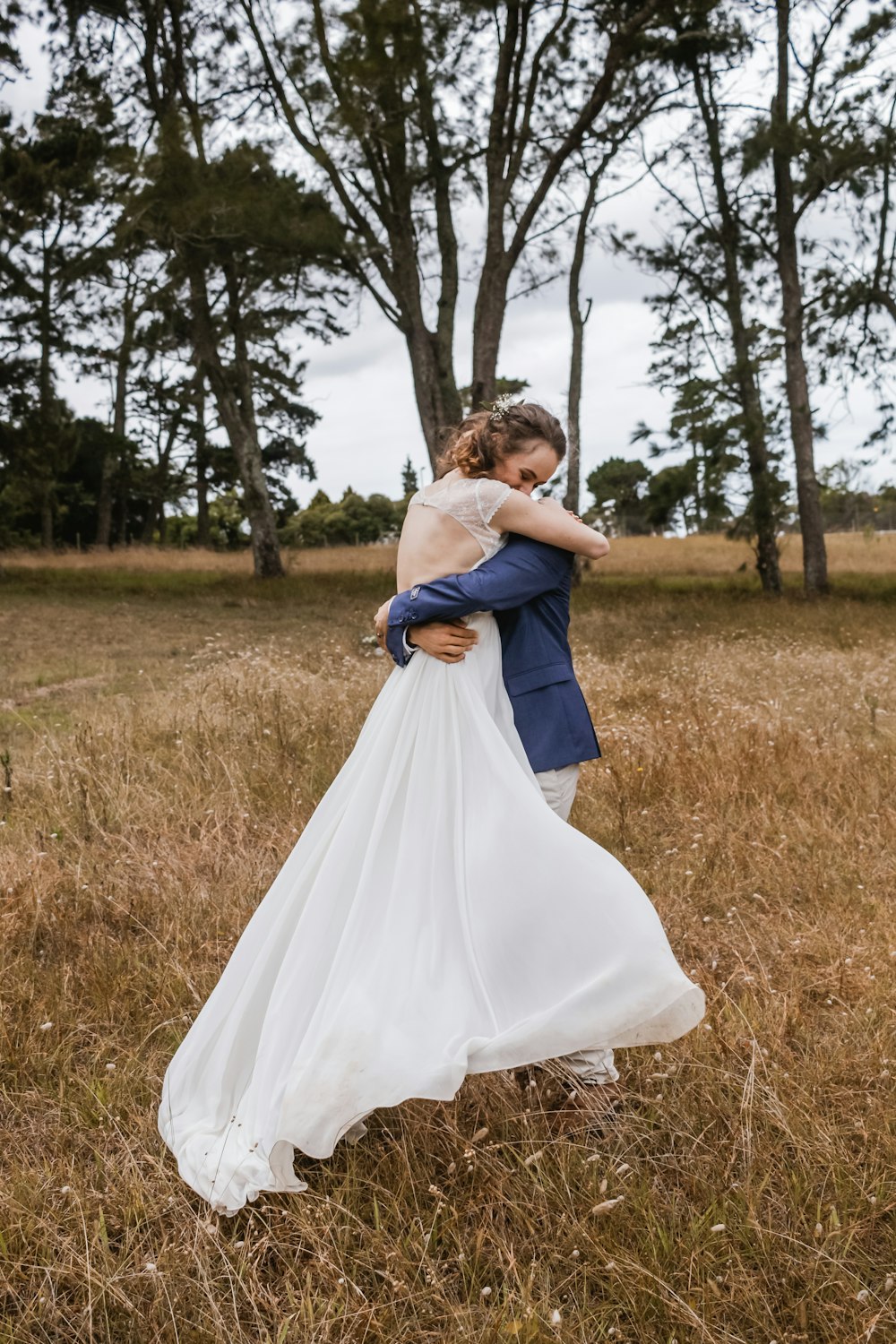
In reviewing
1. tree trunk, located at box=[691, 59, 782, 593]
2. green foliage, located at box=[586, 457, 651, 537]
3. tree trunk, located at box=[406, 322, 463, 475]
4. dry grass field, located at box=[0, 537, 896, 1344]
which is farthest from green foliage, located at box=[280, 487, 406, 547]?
dry grass field, located at box=[0, 537, 896, 1344]

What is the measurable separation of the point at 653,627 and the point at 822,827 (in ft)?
31.5

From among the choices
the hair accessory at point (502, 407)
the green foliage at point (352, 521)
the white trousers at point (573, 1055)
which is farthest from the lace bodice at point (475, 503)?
the green foliage at point (352, 521)

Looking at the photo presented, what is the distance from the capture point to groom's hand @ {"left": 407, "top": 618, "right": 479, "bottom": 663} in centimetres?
293

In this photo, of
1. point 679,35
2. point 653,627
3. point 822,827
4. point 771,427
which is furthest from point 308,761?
point 771,427

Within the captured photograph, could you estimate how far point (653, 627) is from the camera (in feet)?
47.5

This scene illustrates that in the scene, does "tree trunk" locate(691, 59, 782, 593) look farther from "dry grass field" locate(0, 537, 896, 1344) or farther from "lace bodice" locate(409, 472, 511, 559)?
"lace bodice" locate(409, 472, 511, 559)

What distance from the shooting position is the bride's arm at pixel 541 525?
2877 mm

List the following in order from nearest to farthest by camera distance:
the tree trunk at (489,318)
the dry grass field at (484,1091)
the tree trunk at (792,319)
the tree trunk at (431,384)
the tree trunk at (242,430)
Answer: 1. the dry grass field at (484,1091)
2. the tree trunk at (489,318)
3. the tree trunk at (431,384)
4. the tree trunk at (792,319)
5. the tree trunk at (242,430)

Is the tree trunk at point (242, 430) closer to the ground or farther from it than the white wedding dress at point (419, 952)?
farther from it

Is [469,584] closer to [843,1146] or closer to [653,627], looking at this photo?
[843,1146]

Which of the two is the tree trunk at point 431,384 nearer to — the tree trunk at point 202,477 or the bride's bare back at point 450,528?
the bride's bare back at point 450,528

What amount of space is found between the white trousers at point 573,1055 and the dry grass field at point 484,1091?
0.28 ft

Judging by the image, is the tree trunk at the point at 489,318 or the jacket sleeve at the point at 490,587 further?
the tree trunk at the point at 489,318

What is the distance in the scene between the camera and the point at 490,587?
2848mm
